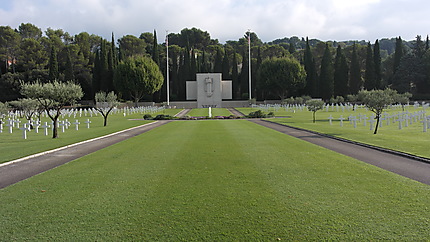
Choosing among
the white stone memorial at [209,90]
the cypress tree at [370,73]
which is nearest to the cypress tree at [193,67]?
the white stone memorial at [209,90]

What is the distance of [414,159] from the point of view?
11.0 m

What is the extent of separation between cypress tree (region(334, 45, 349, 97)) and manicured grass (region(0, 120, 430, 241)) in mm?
70858

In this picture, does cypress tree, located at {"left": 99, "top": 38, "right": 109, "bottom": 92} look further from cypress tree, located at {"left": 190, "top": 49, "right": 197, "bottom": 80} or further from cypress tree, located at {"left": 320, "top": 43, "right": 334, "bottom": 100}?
cypress tree, located at {"left": 320, "top": 43, "right": 334, "bottom": 100}

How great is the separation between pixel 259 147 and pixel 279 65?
66.1 meters

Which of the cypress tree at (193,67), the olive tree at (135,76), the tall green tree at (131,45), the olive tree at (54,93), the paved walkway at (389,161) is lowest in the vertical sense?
the paved walkway at (389,161)

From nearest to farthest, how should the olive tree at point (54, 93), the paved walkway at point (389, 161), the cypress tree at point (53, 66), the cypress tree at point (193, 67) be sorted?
1. the paved walkway at point (389, 161)
2. the olive tree at point (54, 93)
3. the cypress tree at point (53, 66)
4. the cypress tree at point (193, 67)

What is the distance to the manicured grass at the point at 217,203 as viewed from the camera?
16.3 ft

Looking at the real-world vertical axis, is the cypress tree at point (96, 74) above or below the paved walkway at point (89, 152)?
above

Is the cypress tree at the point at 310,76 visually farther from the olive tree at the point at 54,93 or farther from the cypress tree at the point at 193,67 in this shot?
the olive tree at the point at 54,93

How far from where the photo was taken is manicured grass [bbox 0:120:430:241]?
4.96 m

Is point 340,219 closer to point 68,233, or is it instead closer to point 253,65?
point 68,233

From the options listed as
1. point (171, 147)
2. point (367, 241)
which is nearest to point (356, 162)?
point (367, 241)

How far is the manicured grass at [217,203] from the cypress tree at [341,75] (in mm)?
70858

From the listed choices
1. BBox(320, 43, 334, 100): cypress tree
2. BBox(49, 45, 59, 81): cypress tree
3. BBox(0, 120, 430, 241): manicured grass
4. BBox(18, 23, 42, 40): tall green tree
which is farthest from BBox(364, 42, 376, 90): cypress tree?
BBox(18, 23, 42, 40): tall green tree
